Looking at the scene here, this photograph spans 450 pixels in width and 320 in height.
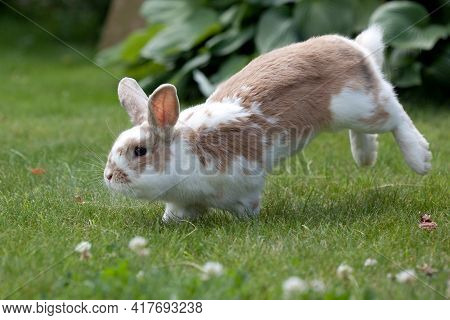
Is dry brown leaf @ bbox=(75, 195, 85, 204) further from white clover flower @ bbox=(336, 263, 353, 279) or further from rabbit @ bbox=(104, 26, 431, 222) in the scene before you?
white clover flower @ bbox=(336, 263, 353, 279)

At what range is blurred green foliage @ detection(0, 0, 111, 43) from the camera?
36.1 ft

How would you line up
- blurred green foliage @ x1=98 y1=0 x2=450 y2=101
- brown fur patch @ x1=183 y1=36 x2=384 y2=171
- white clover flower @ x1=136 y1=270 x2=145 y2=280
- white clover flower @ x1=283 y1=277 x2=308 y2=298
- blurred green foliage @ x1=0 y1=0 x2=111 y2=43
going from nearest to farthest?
white clover flower @ x1=283 y1=277 x2=308 y2=298 → white clover flower @ x1=136 y1=270 x2=145 y2=280 → brown fur patch @ x1=183 y1=36 x2=384 y2=171 → blurred green foliage @ x1=98 y1=0 x2=450 y2=101 → blurred green foliage @ x1=0 y1=0 x2=111 y2=43

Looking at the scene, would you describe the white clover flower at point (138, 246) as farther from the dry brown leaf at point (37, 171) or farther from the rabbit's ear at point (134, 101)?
the dry brown leaf at point (37, 171)

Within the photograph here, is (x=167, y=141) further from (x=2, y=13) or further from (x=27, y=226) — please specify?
(x=2, y=13)

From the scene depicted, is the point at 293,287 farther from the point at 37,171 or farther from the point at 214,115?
the point at 37,171

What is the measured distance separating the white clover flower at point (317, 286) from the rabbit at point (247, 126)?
2.73 feet

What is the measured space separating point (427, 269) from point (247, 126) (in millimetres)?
998

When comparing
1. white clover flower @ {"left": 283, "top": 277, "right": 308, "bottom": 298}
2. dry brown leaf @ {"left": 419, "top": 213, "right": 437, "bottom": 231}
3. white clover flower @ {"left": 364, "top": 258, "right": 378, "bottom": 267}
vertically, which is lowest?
dry brown leaf @ {"left": 419, "top": 213, "right": 437, "bottom": 231}

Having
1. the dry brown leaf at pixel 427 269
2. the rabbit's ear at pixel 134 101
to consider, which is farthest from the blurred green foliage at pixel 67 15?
the dry brown leaf at pixel 427 269

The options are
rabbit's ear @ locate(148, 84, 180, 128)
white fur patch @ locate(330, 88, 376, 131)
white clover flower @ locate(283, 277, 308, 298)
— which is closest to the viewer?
white clover flower @ locate(283, 277, 308, 298)

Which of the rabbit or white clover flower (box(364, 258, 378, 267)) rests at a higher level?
the rabbit

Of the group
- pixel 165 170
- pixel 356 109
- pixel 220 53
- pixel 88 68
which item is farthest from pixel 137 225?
pixel 88 68

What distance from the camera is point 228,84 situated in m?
3.39

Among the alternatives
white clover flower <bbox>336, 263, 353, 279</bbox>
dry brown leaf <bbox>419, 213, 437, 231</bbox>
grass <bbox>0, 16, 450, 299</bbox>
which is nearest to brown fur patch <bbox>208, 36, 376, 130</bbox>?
grass <bbox>0, 16, 450, 299</bbox>
